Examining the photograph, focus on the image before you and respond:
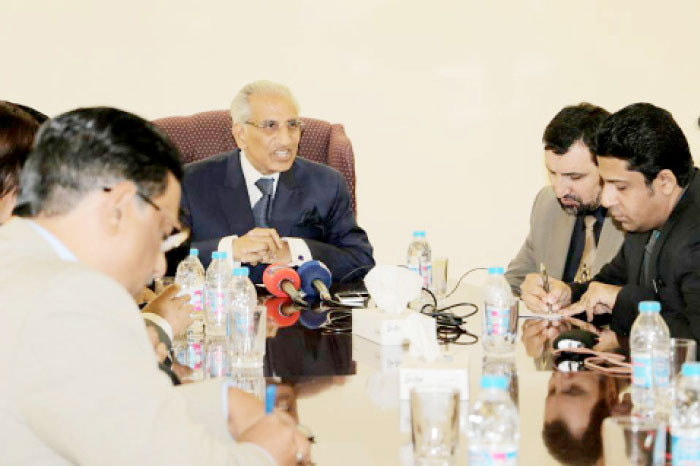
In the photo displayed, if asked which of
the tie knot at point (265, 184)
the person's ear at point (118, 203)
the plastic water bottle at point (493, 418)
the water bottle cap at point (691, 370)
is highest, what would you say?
the person's ear at point (118, 203)

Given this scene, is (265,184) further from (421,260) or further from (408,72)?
(408,72)

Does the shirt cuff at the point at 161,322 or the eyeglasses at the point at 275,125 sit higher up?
the eyeglasses at the point at 275,125

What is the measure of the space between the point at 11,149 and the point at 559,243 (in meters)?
2.27

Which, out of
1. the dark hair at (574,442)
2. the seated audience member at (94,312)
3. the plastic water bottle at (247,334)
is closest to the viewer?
the seated audience member at (94,312)

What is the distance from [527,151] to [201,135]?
2206mm

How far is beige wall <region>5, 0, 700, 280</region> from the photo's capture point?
536 cm

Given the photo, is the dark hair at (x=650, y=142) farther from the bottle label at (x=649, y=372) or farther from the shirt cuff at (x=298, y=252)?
the shirt cuff at (x=298, y=252)

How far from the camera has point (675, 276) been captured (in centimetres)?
265

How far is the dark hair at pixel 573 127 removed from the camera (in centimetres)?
374

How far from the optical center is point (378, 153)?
18.4 ft

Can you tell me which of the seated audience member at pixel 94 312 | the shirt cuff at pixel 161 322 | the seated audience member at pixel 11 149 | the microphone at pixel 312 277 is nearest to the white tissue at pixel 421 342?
the seated audience member at pixel 94 312

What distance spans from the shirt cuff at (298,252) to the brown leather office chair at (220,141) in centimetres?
84

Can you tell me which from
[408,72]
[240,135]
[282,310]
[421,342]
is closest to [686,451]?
[421,342]

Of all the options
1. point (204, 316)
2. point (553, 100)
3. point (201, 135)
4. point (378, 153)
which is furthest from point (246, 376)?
point (553, 100)
